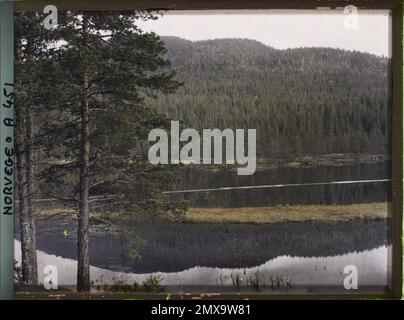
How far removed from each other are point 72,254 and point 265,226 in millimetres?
2014

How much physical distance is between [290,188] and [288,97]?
936mm

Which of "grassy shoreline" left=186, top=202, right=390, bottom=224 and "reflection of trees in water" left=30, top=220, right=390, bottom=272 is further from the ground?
"grassy shoreline" left=186, top=202, right=390, bottom=224

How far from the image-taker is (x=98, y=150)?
5527mm

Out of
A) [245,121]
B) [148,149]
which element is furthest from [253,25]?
[148,149]

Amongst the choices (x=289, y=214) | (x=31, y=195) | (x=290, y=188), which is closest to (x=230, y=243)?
(x=289, y=214)

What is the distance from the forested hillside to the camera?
548cm

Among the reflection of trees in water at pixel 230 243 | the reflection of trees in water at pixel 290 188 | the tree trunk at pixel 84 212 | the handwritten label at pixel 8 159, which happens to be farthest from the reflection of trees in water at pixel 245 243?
the handwritten label at pixel 8 159

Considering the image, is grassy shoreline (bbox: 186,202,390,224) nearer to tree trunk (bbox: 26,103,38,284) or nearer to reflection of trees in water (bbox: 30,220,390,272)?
reflection of trees in water (bbox: 30,220,390,272)

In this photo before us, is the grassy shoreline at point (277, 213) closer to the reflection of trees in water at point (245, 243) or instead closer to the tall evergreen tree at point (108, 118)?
the reflection of trees in water at point (245, 243)

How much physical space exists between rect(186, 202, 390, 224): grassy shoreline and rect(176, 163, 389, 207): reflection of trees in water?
6 centimetres

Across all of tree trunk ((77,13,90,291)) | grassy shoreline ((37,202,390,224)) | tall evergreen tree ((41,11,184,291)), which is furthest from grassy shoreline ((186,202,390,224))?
tree trunk ((77,13,90,291))

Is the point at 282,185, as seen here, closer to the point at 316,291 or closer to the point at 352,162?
the point at 352,162

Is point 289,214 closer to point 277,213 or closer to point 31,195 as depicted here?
point 277,213

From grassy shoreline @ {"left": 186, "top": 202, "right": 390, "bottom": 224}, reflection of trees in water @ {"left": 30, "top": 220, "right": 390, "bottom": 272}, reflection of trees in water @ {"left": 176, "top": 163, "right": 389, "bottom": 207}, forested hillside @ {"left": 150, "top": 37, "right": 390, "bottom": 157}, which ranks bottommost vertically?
reflection of trees in water @ {"left": 30, "top": 220, "right": 390, "bottom": 272}
